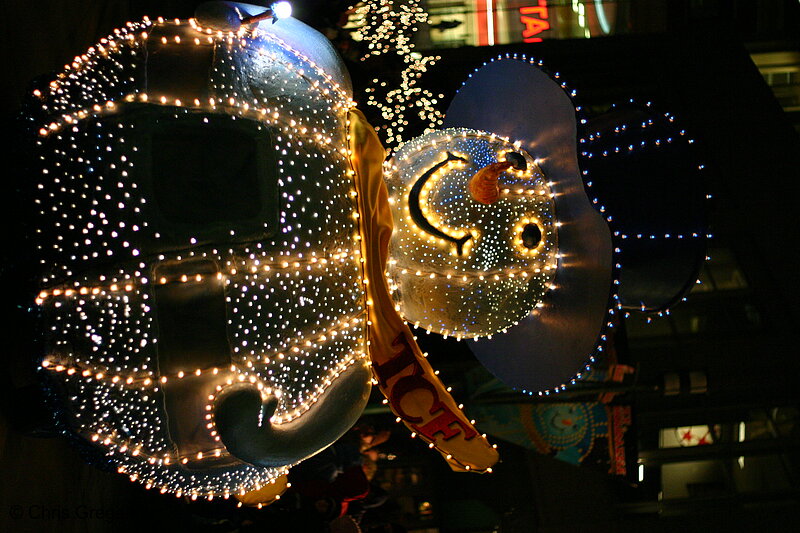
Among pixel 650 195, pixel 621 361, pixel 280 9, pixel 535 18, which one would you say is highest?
pixel 535 18

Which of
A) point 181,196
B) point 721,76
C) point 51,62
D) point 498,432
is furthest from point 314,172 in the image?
point 721,76

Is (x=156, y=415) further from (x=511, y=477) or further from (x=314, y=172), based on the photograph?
(x=511, y=477)

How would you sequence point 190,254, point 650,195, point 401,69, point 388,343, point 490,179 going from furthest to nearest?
point 401,69 < point 650,195 < point 490,179 < point 388,343 < point 190,254

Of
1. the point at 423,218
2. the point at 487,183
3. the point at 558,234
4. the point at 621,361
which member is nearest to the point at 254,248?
the point at 423,218

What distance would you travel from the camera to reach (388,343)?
1969 mm

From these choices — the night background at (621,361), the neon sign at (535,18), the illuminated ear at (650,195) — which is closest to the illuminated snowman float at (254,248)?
the illuminated ear at (650,195)

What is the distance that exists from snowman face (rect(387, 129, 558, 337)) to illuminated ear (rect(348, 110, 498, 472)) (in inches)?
8.7

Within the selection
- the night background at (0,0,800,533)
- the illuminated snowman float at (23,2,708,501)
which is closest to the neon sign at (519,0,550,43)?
the night background at (0,0,800,533)

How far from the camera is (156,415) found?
1.77m

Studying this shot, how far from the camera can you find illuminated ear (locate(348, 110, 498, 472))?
193 centimetres

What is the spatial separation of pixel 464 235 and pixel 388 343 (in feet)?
1.38

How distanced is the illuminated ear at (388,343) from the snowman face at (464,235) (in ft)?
0.73

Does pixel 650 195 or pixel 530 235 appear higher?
pixel 650 195

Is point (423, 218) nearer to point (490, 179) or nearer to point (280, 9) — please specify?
point (490, 179)
